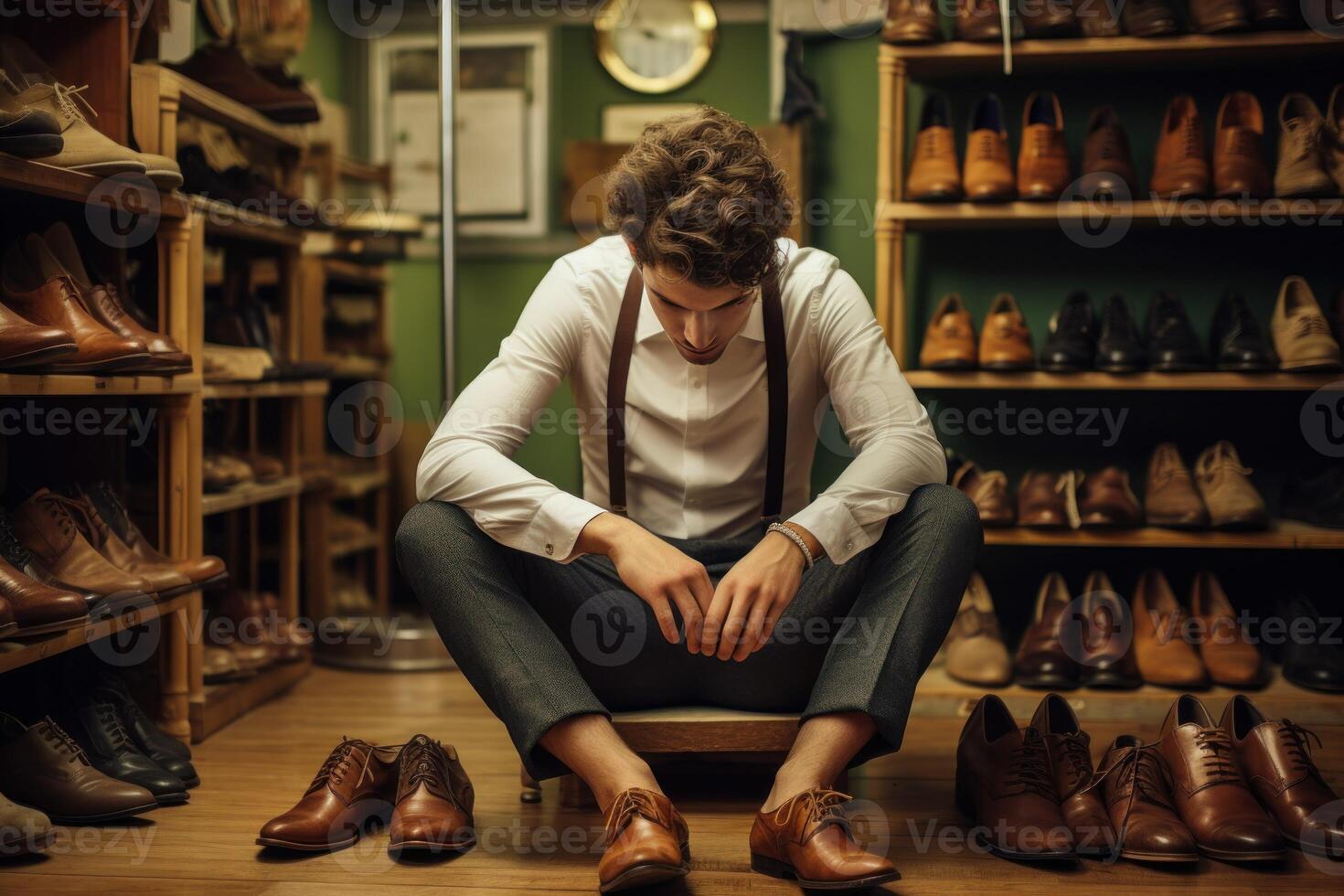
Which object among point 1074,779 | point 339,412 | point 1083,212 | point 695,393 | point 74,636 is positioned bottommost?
point 1074,779

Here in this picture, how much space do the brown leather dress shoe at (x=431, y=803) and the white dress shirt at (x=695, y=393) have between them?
0.38 metres

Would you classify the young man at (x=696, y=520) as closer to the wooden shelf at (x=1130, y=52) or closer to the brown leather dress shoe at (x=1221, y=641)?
the wooden shelf at (x=1130, y=52)

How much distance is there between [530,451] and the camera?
3.72m

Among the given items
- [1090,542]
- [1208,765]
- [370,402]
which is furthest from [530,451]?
[1208,765]

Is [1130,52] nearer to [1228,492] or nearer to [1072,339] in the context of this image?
[1072,339]

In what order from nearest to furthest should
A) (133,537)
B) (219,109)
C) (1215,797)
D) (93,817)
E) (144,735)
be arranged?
(1215,797), (93,817), (144,735), (133,537), (219,109)

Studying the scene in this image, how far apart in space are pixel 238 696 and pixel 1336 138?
236 centimetres

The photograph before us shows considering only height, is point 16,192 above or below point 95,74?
below

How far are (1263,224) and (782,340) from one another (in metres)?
1.37

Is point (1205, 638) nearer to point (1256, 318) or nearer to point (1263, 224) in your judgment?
point (1256, 318)

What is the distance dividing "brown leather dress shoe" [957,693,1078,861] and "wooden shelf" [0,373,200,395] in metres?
1.35

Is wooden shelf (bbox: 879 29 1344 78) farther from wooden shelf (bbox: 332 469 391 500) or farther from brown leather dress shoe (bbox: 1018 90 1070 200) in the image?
wooden shelf (bbox: 332 469 391 500)

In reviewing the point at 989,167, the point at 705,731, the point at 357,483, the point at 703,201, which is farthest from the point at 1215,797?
the point at 357,483

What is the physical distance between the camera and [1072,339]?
91.7 inches
